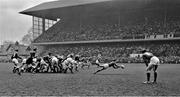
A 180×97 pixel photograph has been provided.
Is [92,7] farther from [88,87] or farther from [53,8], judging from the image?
[88,87]

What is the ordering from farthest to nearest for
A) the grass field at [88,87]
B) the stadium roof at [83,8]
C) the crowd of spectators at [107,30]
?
1. the stadium roof at [83,8]
2. the crowd of spectators at [107,30]
3. the grass field at [88,87]

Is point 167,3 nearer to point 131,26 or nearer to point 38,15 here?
point 131,26

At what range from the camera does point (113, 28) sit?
178ft

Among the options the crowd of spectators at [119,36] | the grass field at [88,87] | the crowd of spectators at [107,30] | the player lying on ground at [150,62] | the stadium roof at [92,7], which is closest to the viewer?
the grass field at [88,87]

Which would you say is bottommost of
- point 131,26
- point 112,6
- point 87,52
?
point 87,52

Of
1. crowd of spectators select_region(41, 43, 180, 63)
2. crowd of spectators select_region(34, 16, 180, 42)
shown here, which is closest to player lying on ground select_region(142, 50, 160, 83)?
crowd of spectators select_region(41, 43, 180, 63)

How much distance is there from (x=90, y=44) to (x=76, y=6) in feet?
27.8

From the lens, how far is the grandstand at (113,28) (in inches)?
1844

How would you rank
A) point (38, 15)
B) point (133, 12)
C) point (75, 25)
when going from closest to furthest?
1. point (133, 12)
2. point (75, 25)
3. point (38, 15)

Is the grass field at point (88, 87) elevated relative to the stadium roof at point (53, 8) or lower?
lower

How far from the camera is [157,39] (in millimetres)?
46219

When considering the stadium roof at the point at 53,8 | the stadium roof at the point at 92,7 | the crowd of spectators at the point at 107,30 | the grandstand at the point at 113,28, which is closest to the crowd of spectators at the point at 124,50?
the grandstand at the point at 113,28

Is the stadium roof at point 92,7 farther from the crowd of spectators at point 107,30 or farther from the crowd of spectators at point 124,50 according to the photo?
the crowd of spectators at point 124,50

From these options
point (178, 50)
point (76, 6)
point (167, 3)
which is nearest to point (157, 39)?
point (178, 50)
